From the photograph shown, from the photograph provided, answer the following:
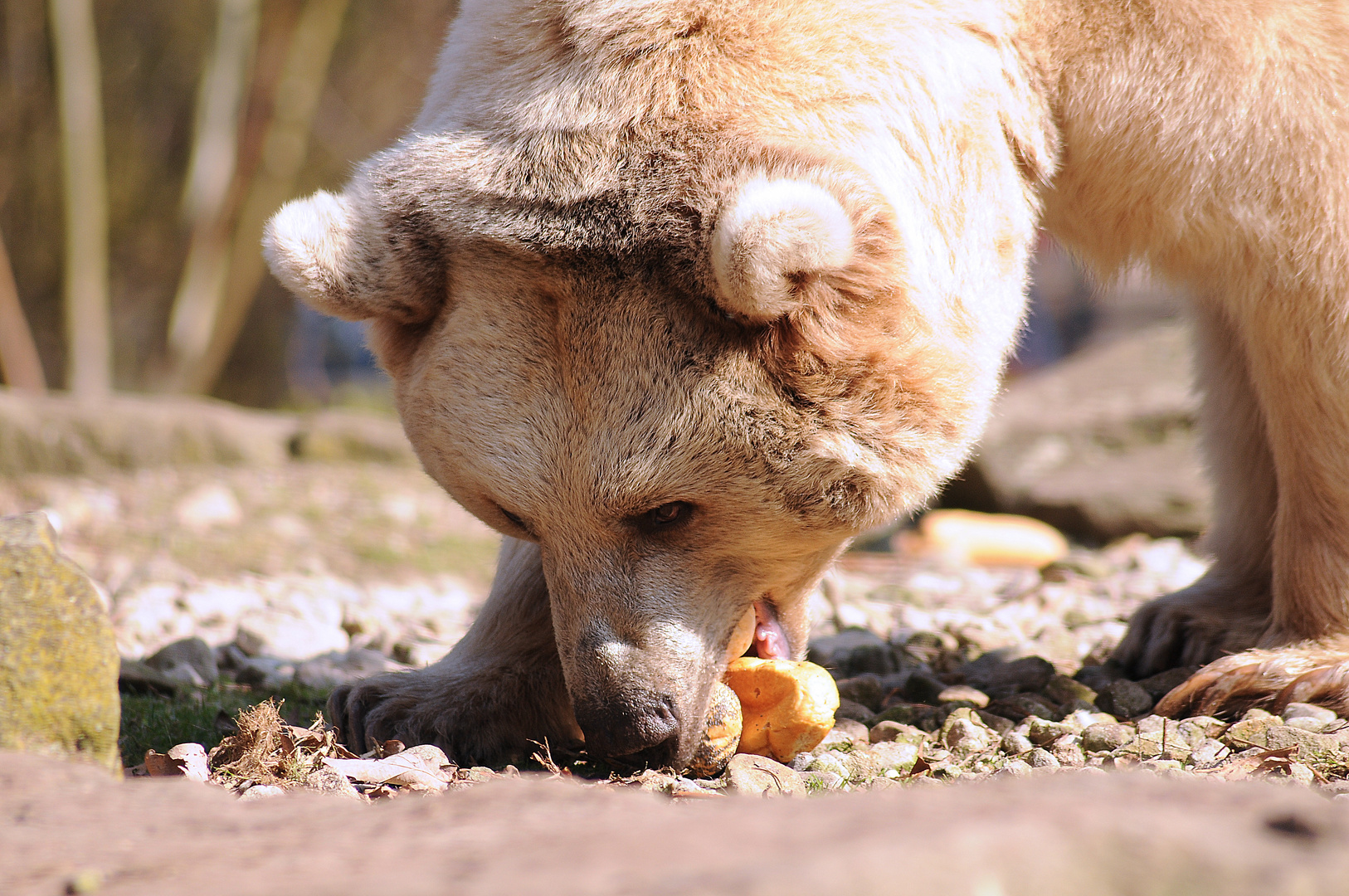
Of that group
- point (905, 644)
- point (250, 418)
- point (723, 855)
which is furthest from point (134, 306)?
point (723, 855)

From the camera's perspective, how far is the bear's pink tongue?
10.1ft

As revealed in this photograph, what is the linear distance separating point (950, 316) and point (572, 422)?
90cm

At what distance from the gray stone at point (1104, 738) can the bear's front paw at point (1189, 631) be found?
2.53 feet

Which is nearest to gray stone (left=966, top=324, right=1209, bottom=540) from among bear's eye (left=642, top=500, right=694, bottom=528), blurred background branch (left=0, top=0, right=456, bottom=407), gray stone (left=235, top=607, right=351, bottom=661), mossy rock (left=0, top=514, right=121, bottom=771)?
gray stone (left=235, top=607, right=351, bottom=661)

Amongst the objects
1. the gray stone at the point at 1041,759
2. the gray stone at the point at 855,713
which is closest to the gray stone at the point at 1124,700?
the gray stone at the point at 1041,759

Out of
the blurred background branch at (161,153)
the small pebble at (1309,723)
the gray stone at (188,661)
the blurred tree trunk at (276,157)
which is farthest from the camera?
the blurred tree trunk at (276,157)

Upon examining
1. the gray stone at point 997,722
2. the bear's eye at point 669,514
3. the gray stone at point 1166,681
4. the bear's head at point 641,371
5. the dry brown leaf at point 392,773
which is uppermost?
the bear's head at point 641,371

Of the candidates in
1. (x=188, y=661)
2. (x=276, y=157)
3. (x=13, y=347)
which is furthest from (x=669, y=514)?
(x=276, y=157)

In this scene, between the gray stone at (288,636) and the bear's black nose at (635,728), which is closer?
the bear's black nose at (635,728)

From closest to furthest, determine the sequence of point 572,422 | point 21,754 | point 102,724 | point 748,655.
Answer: point 21,754, point 102,724, point 572,422, point 748,655

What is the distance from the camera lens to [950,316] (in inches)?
110

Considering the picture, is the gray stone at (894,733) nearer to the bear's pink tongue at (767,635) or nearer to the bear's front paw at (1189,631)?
the bear's pink tongue at (767,635)

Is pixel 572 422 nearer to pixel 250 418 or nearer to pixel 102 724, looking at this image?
pixel 102 724

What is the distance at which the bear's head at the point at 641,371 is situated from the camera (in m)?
2.56
